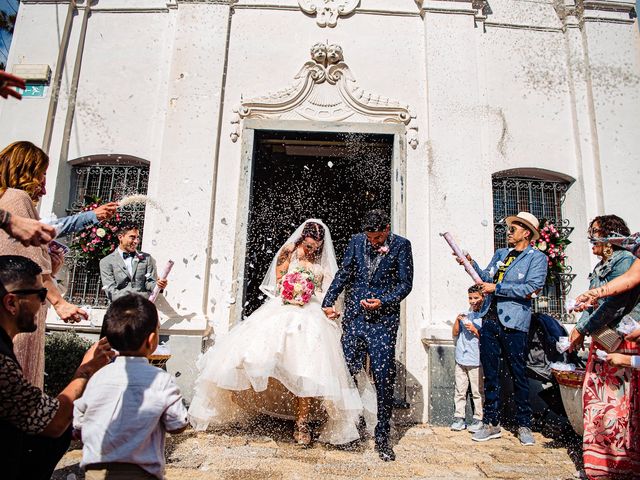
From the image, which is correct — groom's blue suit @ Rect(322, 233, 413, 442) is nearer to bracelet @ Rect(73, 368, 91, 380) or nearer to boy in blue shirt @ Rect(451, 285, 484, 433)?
boy in blue shirt @ Rect(451, 285, 484, 433)

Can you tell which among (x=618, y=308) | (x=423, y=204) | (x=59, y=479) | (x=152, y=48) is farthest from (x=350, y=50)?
(x=59, y=479)

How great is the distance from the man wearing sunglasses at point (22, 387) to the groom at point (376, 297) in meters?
2.58

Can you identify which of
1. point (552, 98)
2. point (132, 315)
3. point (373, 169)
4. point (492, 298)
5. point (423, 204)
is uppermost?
point (552, 98)

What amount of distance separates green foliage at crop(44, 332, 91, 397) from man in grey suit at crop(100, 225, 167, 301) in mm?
941

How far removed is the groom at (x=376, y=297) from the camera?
419cm

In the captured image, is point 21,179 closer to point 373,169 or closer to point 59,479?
point 59,479

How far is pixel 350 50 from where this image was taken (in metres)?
6.50

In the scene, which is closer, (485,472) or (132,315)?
(132,315)

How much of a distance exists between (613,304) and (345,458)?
2.44 m

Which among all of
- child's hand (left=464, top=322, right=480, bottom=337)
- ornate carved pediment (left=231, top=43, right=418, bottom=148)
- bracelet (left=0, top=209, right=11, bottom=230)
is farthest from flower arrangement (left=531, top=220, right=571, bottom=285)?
bracelet (left=0, top=209, right=11, bottom=230)

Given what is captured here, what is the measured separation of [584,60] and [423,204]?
3.36 metres

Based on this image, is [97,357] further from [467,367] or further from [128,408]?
[467,367]

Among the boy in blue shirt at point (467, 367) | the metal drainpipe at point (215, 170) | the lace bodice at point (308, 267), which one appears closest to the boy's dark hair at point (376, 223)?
the lace bodice at point (308, 267)

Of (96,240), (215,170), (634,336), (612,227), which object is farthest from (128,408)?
(96,240)
